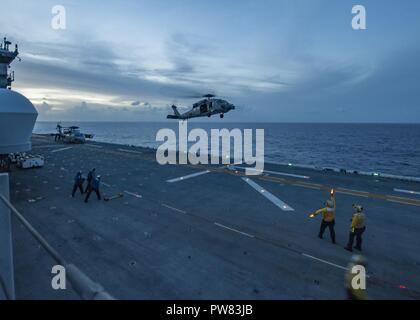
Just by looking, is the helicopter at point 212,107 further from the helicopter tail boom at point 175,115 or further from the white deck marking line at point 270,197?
the white deck marking line at point 270,197

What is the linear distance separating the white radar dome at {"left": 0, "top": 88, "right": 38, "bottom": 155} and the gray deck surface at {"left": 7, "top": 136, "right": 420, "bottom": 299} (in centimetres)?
330

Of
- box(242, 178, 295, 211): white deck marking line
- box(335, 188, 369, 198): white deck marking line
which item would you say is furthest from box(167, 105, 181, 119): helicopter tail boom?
box(335, 188, 369, 198): white deck marking line

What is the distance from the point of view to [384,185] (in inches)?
851

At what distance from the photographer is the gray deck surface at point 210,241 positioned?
7.95 metres

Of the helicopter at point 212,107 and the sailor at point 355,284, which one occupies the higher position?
the helicopter at point 212,107

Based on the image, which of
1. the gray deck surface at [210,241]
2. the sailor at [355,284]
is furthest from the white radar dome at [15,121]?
the sailor at [355,284]

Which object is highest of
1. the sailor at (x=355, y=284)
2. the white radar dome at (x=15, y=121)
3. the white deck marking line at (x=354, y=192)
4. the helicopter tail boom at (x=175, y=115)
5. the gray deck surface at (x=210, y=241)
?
the helicopter tail boom at (x=175, y=115)

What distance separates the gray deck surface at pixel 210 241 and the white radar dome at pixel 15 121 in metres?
3.30

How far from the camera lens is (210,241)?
1098 centimetres

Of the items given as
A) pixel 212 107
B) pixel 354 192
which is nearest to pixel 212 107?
pixel 212 107

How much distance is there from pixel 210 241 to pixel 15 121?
1574 centimetres

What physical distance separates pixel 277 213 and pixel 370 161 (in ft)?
190

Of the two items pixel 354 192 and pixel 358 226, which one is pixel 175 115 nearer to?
pixel 354 192
